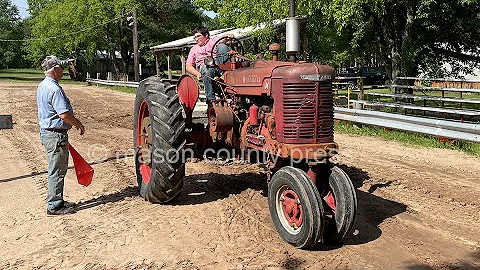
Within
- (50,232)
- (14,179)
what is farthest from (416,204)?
(14,179)

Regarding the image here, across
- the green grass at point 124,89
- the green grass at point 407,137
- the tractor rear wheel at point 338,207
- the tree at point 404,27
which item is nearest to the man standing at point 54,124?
the tractor rear wheel at point 338,207

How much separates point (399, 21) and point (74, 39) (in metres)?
33.1

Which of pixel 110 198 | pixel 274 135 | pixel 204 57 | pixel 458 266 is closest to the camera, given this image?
pixel 458 266

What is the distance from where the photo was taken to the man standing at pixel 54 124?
5645 millimetres

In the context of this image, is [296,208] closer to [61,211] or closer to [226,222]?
[226,222]

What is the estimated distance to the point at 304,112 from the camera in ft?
16.1

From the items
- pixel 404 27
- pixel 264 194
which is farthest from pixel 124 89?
pixel 264 194

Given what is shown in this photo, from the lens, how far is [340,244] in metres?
4.79

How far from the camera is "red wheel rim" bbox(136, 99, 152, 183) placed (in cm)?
660

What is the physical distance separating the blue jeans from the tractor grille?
2.62 m

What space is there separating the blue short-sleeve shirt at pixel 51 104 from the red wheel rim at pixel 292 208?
2.67 meters

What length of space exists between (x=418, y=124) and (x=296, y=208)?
6.13 m

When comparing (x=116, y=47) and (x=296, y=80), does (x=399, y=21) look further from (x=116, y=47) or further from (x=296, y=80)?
(x=116, y=47)

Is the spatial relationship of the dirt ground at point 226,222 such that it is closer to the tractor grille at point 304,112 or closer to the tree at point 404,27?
the tractor grille at point 304,112
